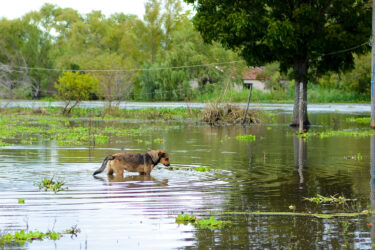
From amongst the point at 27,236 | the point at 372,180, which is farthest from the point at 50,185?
the point at 372,180

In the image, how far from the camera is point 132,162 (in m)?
14.0

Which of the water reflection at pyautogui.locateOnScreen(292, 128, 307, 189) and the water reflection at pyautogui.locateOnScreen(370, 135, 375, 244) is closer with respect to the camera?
the water reflection at pyautogui.locateOnScreen(370, 135, 375, 244)

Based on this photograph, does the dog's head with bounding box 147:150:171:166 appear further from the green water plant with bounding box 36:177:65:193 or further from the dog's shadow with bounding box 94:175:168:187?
the green water plant with bounding box 36:177:65:193

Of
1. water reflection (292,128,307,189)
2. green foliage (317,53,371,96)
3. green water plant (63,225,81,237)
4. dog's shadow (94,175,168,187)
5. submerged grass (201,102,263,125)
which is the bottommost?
green water plant (63,225,81,237)

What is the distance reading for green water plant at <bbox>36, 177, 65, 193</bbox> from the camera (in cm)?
1184

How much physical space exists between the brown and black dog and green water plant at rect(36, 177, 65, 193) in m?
1.56

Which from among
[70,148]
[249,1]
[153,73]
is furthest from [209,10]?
[153,73]

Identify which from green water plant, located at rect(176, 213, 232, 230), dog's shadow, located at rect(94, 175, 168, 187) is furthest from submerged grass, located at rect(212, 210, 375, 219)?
dog's shadow, located at rect(94, 175, 168, 187)

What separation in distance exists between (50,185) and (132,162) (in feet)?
8.04

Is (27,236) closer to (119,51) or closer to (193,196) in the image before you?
(193,196)

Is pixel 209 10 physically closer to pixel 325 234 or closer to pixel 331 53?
pixel 331 53

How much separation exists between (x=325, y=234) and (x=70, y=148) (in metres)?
13.3

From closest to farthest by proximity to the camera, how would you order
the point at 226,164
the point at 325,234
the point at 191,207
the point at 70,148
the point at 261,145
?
the point at 325,234 < the point at 191,207 < the point at 226,164 < the point at 70,148 < the point at 261,145

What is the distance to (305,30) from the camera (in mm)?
29141
